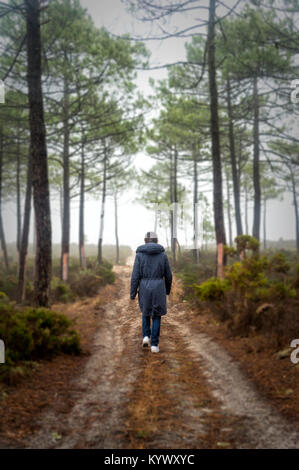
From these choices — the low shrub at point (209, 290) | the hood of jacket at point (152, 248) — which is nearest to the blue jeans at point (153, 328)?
the low shrub at point (209, 290)

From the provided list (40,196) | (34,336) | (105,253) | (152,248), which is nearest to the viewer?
(152,248)

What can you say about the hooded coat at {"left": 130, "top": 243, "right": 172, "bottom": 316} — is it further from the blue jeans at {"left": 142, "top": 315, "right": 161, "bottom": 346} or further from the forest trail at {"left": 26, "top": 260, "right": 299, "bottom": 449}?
the forest trail at {"left": 26, "top": 260, "right": 299, "bottom": 449}

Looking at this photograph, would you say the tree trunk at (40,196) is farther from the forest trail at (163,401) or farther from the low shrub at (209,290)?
the low shrub at (209,290)

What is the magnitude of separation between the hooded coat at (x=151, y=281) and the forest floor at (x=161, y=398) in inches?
5.5

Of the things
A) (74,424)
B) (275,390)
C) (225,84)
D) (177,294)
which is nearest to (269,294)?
(275,390)

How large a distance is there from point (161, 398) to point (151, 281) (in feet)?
3.37

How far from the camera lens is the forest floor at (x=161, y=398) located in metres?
2.61

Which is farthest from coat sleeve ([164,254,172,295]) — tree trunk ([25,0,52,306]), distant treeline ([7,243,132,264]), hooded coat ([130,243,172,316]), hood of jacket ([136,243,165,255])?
tree trunk ([25,0,52,306])

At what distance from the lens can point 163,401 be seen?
2848mm

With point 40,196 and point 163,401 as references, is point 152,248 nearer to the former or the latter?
point 163,401

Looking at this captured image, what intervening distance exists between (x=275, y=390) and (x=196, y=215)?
2.31 metres

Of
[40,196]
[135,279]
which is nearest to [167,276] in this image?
[135,279]

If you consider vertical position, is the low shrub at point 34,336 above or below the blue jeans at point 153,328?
below

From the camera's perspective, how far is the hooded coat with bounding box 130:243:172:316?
8.93ft
